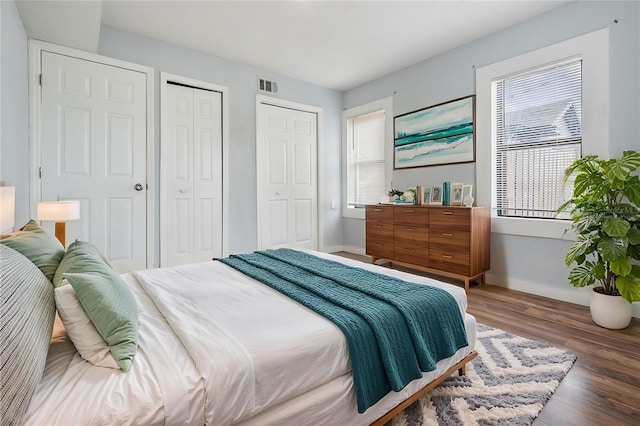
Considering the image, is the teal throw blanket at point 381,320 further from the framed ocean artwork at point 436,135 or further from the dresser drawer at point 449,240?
the framed ocean artwork at point 436,135

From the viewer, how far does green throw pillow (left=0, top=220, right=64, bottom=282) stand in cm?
133

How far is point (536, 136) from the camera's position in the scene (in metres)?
3.27

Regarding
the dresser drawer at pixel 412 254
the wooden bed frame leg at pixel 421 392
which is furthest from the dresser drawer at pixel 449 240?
the wooden bed frame leg at pixel 421 392

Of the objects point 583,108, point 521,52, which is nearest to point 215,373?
point 583,108

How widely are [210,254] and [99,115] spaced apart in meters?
1.96

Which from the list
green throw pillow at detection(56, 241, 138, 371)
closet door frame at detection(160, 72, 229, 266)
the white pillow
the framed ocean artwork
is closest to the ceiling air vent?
closet door frame at detection(160, 72, 229, 266)

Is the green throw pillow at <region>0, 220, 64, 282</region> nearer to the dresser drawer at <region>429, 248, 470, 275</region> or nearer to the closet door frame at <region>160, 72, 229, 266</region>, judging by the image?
the closet door frame at <region>160, 72, 229, 266</region>

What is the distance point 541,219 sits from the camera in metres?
3.23

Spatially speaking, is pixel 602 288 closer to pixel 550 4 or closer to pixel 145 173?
pixel 550 4

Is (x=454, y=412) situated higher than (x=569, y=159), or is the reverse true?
(x=569, y=159)

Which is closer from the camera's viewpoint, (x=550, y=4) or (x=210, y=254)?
(x=550, y=4)

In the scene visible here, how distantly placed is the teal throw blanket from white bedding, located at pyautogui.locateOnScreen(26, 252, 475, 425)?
0.21 ft

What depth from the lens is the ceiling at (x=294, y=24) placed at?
9.43 feet

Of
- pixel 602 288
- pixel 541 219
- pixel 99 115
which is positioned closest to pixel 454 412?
pixel 602 288
